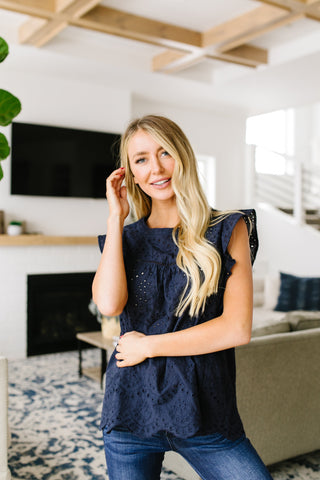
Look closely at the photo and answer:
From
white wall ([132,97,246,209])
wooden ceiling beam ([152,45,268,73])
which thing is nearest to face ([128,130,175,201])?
wooden ceiling beam ([152,45,268,73])

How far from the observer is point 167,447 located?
111 centimetres

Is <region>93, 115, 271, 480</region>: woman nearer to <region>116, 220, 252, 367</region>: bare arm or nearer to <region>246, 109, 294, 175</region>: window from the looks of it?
<region>116, 220, 252, 367</region>: bare arm

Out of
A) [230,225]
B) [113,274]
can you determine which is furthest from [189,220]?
[113,274]

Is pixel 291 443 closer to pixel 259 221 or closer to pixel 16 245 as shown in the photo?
pixel 16 245

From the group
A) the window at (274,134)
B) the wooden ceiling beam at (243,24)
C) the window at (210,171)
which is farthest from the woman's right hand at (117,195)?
the window at (274,134)

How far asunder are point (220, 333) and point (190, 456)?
0.88 ft

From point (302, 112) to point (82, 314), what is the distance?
661 cm

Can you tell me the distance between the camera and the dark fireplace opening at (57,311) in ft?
16.6

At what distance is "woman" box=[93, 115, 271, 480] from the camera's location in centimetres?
106

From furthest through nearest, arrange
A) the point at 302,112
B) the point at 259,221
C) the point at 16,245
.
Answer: the point at 302,112 → the point at 259,221 → the point at 16,245

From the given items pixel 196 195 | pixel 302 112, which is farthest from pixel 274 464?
pixel 302 112

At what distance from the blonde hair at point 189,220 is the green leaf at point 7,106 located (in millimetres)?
487

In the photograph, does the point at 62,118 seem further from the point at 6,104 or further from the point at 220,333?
the point at 220,333

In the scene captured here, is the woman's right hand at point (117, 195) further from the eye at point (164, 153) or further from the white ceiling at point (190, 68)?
the white ceiling at point (190, 68)
